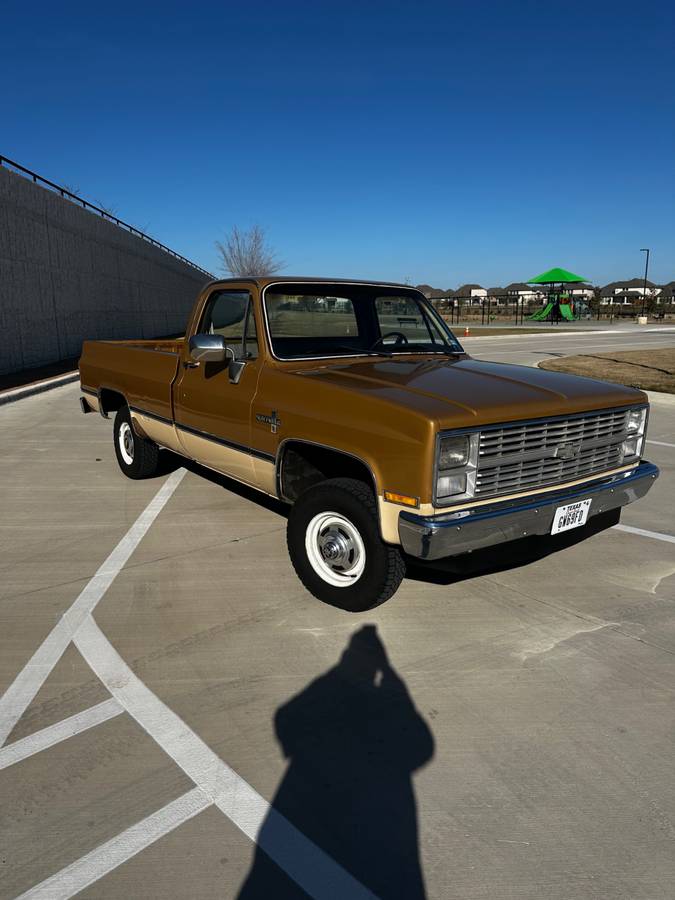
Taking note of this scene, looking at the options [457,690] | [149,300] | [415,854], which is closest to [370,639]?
[457,690]

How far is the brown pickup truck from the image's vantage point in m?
3.39

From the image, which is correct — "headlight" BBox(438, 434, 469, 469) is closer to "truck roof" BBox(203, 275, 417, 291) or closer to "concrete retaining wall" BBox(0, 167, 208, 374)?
"truck roof" BBox(203, 275, 417, 291)

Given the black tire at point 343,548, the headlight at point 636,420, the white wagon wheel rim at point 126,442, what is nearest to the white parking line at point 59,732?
the black tire at point 343,548

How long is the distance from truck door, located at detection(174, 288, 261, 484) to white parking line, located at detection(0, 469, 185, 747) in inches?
33.2

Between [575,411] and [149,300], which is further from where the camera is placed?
[149,300]

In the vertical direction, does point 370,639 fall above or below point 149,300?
below

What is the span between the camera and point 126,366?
644 cm

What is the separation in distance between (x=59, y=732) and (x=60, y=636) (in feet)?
2.92

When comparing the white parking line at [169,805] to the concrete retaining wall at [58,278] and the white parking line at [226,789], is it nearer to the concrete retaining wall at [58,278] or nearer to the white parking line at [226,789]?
the white parking line at [226,789]

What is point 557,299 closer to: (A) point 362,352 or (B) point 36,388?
(B) point 36,388

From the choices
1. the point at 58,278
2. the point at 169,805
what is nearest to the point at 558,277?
the point at 58,278

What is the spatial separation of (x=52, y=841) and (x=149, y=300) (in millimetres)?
30778

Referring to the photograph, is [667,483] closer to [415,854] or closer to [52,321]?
[415,854]

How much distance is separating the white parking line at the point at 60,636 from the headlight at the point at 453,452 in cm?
219
